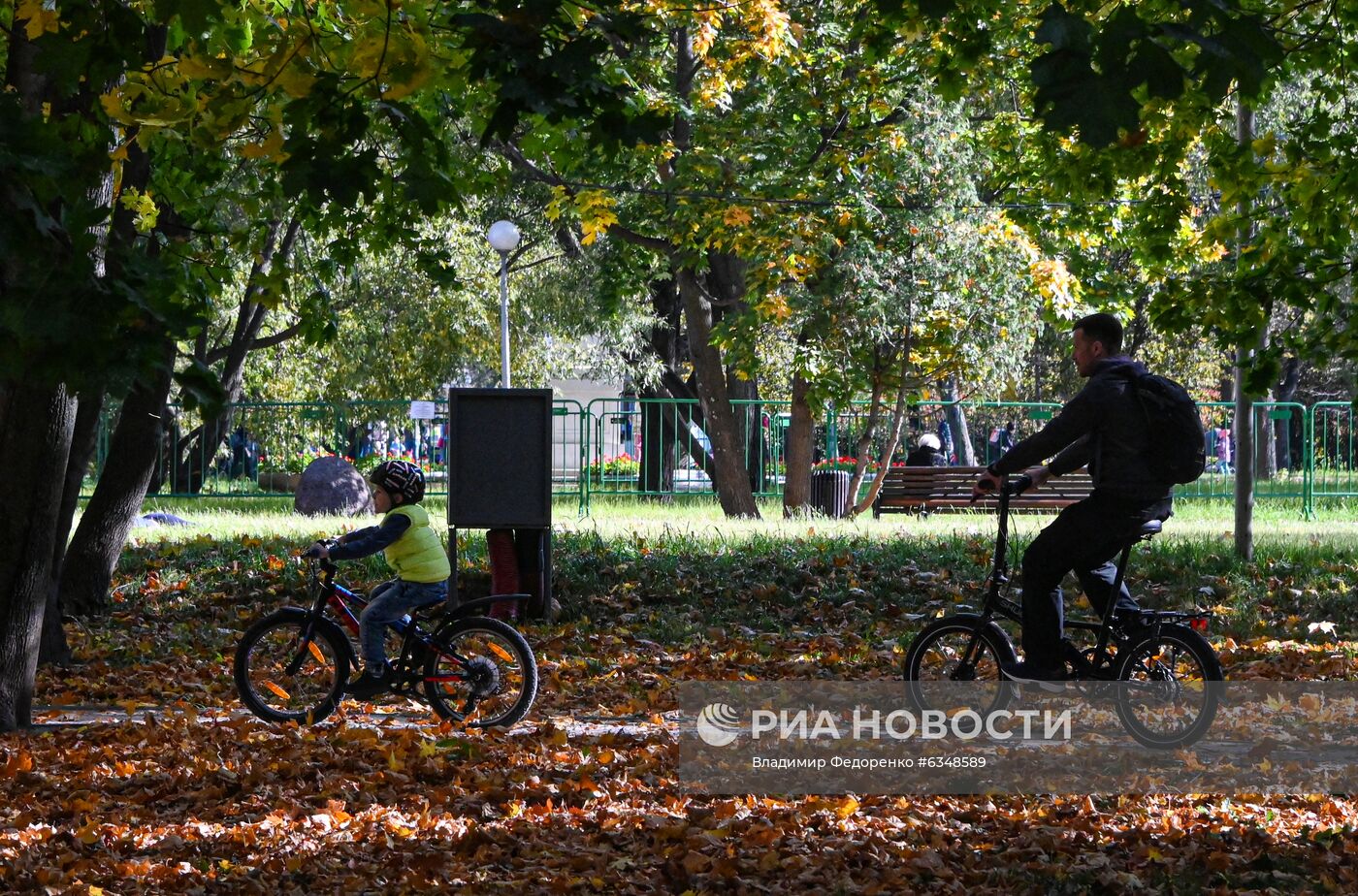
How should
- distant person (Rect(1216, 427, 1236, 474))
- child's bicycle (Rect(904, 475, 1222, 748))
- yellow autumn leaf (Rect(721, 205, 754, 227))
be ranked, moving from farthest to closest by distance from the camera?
distant person (Rect(1216, 427, 1236, 474)) < yellow autumn leaf (Rect(721, 205, 754, 227)) < child's bicycle (Rect(904, 475, 1222, 748))

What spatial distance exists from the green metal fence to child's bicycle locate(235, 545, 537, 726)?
1247 centimetres

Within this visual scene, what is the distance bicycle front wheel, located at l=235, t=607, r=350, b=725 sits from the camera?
26.6ft

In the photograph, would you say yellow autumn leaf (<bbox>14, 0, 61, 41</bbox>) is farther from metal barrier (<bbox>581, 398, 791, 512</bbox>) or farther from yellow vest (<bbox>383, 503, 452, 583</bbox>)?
metal barrier (<bbox>581, 398, 791, 512</bbox>)

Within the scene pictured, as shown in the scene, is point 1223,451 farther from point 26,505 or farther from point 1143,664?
point 26,505

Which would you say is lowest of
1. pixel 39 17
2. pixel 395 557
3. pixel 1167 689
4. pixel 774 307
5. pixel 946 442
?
pixel 1167 689

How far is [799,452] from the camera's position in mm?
21578

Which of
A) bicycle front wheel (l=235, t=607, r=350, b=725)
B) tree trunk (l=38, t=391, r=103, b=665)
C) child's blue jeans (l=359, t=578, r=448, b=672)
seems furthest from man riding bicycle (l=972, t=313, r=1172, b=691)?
tree trunk (l=38, t=391, r=103, b=665)

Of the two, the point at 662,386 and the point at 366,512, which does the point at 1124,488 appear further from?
the point at 662,386

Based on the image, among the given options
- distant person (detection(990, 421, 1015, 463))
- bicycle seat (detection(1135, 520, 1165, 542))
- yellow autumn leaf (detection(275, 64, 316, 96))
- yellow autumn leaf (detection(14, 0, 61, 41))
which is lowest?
bicycle seat (detection(1135, 520, 1165, 542))

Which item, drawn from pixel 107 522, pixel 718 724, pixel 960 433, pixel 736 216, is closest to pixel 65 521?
pixel 107 522

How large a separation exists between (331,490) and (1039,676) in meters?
16.7

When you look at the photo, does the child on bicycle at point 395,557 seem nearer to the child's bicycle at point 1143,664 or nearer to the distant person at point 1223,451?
the child's bicycle at point 1143,664

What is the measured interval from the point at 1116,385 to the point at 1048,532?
2.32 feet

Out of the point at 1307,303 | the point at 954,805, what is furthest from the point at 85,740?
the point at 1307,303
